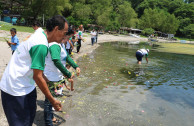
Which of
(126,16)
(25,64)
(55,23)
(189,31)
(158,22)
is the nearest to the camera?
(25,64)

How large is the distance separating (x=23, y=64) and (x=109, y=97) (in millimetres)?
5085

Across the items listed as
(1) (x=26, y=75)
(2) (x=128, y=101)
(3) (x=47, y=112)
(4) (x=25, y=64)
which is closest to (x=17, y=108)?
(1) (x=26, y=75)

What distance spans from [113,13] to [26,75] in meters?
75.5

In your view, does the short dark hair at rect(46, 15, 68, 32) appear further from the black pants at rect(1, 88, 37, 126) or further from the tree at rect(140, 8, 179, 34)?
the tree at rect(140, 8, 179, 34)

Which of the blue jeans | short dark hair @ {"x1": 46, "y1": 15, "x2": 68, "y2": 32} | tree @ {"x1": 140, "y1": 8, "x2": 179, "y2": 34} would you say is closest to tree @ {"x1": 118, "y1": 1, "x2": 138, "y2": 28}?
tree @ {"x1": 140, "y1": 8, "x2": 179, "y2": 34}

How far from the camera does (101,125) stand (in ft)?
15.8

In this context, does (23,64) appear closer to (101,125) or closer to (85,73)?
(101,125)

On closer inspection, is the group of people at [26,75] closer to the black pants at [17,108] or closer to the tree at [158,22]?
the black pants at [17,108]

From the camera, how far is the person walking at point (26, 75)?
221 cm

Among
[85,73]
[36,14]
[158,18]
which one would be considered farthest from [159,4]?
[85,73]

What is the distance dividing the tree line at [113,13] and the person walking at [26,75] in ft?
149

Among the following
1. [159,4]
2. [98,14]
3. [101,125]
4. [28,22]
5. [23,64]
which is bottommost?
[101,125]

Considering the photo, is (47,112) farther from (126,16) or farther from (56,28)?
(126,16)

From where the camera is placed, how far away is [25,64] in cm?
229
